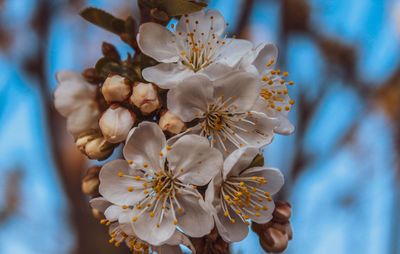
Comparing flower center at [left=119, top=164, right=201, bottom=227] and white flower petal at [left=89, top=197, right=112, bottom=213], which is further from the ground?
flower center at [left=119, top=164, right=201, bottom=227]

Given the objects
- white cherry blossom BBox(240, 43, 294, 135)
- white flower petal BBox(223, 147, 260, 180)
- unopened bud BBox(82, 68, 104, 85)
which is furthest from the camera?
unopened bud BBox(82, 68, 104, 85)

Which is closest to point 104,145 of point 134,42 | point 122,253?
point 134,42

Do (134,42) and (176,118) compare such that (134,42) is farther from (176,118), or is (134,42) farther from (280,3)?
(280,3)

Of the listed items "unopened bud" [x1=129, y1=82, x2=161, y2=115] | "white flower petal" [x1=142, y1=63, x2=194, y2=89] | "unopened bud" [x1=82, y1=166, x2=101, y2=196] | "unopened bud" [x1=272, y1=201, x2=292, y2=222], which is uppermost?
"white flower petal" [x1=142, y1=63, x2=194, y2=89]

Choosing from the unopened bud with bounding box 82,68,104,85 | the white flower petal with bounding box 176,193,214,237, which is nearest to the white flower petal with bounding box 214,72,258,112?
the white flower petal with bounding box 176,193,214,237

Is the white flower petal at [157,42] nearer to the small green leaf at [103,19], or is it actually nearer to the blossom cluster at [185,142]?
the blossom cluster at [185,142]

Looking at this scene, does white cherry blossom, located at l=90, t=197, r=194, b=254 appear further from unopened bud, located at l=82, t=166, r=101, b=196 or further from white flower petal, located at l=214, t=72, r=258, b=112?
white flower petal, located at l=214, t=72, r=258, b=112

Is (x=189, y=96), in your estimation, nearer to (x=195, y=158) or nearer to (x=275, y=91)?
(x=195, y=158)
